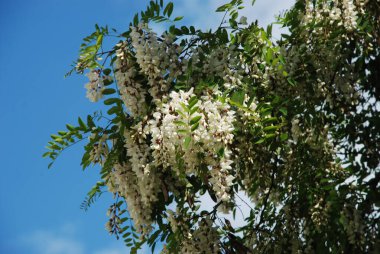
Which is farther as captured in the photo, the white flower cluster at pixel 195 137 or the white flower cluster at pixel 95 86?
the white flower cluster at pixel 95 86

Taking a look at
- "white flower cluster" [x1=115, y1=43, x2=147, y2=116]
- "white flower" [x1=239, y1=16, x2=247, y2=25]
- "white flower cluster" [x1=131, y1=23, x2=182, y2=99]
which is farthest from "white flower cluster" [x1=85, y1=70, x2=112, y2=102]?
"white flower" [x1=239, y1=16, x2=247, y2=25]

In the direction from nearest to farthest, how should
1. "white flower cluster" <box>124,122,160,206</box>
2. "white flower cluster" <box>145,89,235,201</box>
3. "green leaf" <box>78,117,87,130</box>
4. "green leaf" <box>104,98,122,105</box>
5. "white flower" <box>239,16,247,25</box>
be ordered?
1. "white flower cluster" <box>145,89,235,201</box>
2. "white flower cluster" <box>124,122,160,206</box>
3. "green leaf" <box>104,98,122,105</box>
4. "green leaf" <box>78,117,87,130</box>
5. "white flower" <box>239,16,247,25</box>

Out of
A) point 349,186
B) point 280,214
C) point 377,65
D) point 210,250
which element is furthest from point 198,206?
point 377,65

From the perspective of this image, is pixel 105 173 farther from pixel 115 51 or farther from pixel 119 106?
pixel 115 51

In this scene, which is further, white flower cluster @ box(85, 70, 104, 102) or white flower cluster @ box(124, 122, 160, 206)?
white flower cluster @ box(85, 70, 104, 102)

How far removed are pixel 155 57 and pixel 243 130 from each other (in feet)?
2.71

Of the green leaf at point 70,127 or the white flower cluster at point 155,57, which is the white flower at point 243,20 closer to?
the white flower cluster at point 155,57

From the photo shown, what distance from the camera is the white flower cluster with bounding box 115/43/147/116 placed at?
13.2ft

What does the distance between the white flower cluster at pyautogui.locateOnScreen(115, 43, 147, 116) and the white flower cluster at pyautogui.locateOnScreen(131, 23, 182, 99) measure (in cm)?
10

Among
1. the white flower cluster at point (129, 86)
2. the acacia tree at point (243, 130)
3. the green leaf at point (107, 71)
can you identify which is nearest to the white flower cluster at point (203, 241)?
the acacia tree at point (243, 130)

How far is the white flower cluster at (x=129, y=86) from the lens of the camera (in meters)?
4.03

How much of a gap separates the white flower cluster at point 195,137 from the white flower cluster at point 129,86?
0.46 meters

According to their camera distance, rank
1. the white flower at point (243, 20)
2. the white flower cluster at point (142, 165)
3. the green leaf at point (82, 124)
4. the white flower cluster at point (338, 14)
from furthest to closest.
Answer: the white flower cluster at point (338, 14) → the white flower at point (243, 20) → the green leaf at point (82, 124) → the white flower cluster at point (142, 165)

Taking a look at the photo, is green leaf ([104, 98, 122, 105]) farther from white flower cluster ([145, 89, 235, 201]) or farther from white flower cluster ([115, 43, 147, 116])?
white flower cluster ([145, 89, 235, 201])
